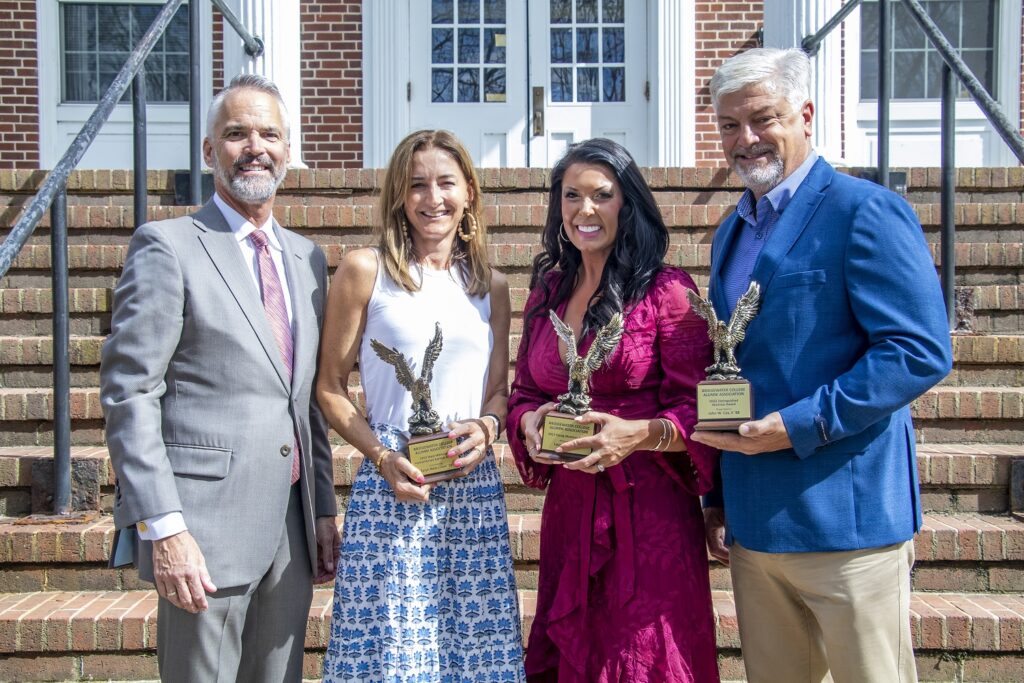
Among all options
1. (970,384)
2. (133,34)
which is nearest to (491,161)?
(133,34)

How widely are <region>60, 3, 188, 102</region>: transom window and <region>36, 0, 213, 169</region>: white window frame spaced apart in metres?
0.08

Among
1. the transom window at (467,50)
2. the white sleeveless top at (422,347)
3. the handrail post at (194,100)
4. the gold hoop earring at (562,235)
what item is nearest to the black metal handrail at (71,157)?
the handrail post at (194,100)

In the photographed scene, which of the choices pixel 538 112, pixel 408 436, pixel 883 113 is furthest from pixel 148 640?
pixel 538 112

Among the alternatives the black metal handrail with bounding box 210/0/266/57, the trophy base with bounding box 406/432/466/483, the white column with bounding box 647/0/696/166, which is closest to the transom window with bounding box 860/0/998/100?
the white column with bounding box 647/0/696/166

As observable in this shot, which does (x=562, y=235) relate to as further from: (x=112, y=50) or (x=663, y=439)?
(x=112, y=50)

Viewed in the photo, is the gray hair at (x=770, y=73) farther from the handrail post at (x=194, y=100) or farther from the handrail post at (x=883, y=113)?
the handrail post at (x=194, y=100)

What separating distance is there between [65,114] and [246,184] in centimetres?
666

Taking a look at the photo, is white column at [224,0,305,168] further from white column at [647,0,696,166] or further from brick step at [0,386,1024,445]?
white column at [647,0,696,166]

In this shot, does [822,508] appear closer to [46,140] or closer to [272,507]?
[272,507]

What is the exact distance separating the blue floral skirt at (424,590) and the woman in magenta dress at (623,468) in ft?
0.43

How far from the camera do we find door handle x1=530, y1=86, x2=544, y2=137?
7.93 m

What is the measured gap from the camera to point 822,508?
83.6 inches

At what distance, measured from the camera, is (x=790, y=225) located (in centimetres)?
220

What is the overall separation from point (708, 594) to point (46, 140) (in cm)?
762
